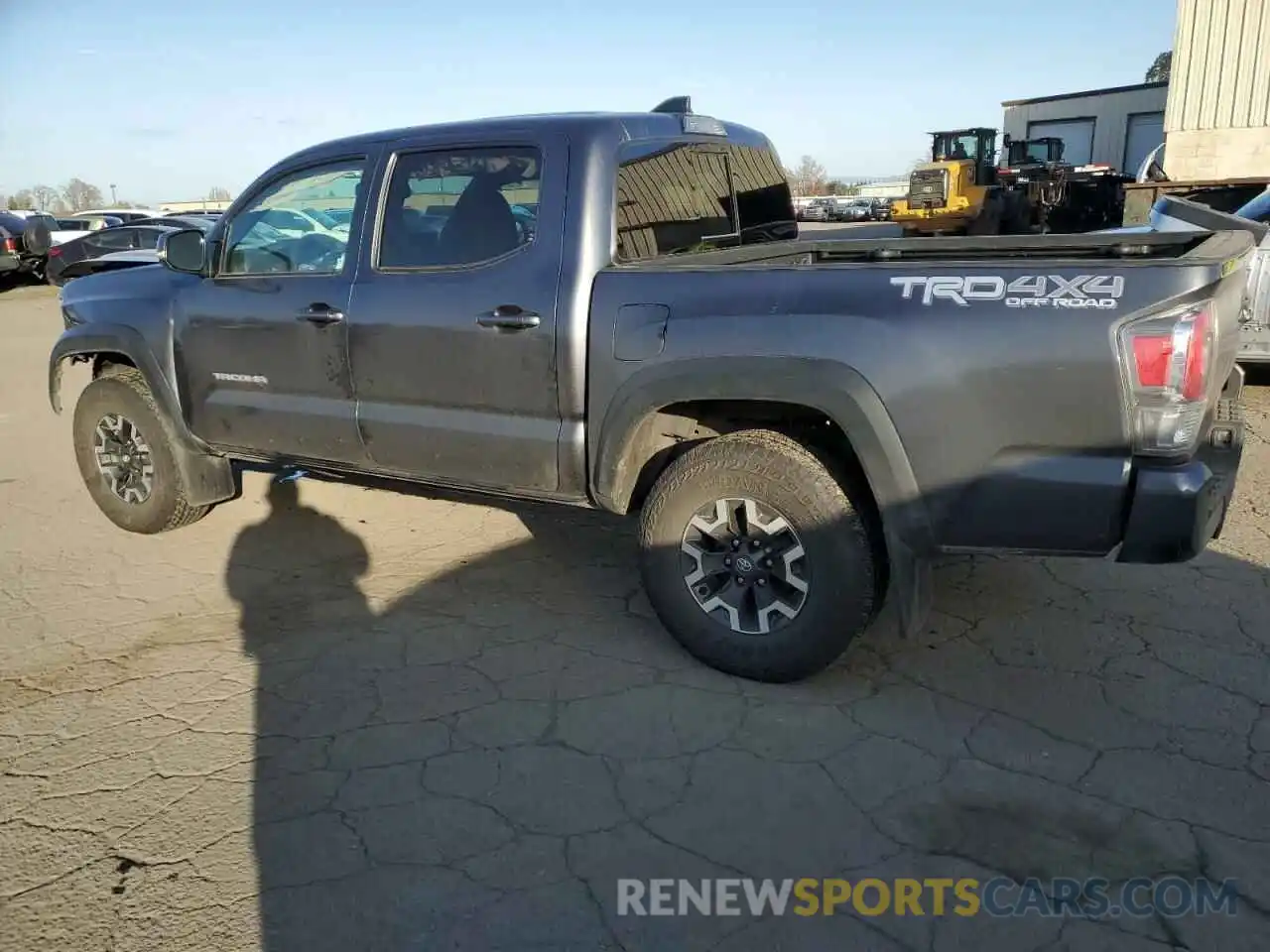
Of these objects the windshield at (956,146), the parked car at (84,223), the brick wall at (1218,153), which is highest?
the windshield at (956,146)

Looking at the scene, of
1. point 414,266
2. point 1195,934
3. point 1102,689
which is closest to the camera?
point 1195,934

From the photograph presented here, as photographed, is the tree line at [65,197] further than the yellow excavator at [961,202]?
Yes

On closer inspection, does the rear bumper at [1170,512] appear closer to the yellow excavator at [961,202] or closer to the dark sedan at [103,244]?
the dark sedan at [103,244]

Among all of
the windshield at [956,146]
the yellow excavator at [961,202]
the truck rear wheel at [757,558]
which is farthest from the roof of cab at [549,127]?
the windshield at [956,146]

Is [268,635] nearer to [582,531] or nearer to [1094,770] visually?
[582,531]

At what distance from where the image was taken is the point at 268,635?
3934 mm

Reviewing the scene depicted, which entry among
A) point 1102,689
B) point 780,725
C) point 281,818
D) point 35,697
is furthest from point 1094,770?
point 35,697

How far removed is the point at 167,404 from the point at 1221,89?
18821mm

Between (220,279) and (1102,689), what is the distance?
4066mm

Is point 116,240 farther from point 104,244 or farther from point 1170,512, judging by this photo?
point 1170,512

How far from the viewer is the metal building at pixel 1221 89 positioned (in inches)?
656

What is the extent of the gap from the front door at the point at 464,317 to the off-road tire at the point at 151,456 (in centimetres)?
152

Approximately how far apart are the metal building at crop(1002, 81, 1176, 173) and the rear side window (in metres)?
31.0

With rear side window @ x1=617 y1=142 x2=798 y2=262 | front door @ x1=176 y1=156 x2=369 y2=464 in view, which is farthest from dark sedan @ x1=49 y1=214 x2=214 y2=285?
rear side window @ x1=617 y1=142 x2=798 y2=262
